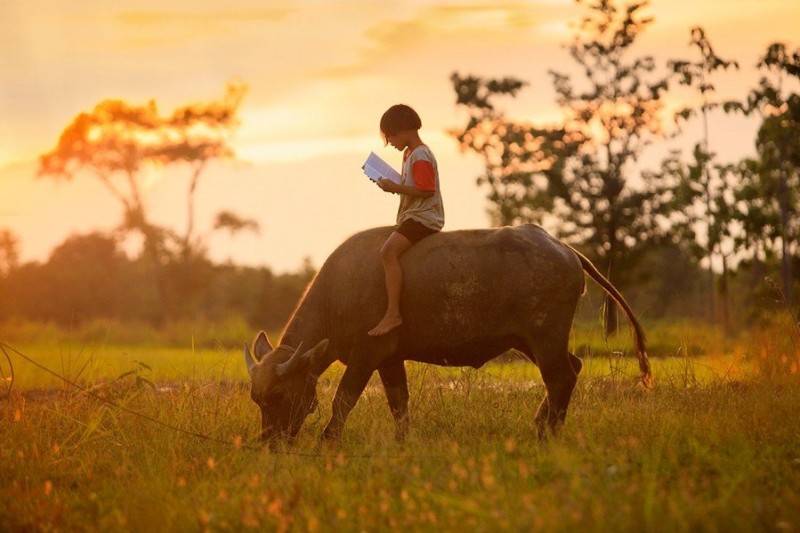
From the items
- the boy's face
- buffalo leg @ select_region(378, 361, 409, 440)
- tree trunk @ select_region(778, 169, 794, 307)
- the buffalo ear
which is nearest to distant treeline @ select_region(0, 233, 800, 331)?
tree trunk @ select_region(778, 169, 794, 307)

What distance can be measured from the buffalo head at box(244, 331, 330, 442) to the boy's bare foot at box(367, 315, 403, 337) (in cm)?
41

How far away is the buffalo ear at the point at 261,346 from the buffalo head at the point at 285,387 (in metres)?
0.20

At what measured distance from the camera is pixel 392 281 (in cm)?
827

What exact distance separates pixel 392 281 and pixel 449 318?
0.54m

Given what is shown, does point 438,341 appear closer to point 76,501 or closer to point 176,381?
point 76,501

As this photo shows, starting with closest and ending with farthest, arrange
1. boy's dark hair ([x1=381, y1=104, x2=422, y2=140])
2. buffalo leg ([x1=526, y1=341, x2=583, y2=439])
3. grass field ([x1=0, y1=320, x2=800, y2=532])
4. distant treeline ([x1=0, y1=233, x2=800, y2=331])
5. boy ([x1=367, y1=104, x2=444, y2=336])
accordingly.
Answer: grass field ([x1=0, y1=320, x2=800, y2=532]), buffalo leg ([x1=526, y1=341, x2=583, y2=439]), boy ([x1=367, y1=104, x2=444, y2=336]), boy's dark hair ([x1=381, y1=104, x2=422, y2=140]), distant treeline ([x1=0, y1=233, x2=800, y2=331])

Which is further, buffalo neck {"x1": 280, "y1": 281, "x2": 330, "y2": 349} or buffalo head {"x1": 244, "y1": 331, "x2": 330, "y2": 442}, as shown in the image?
buffalo neck {"x1": 280, "y1": 281, "x2": 330, "y2": 349}

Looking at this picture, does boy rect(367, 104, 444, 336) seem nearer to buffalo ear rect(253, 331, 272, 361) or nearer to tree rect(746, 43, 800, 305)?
buffalo ear rect(253, 331, 272, 361)

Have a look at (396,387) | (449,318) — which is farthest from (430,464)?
(396,387)

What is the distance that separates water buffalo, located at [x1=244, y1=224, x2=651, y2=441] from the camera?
8219 millimetres

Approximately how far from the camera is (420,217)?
838cm

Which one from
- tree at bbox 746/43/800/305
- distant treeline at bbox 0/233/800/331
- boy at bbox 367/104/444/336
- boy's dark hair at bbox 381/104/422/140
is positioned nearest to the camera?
boy at bbox 367/104/444/336

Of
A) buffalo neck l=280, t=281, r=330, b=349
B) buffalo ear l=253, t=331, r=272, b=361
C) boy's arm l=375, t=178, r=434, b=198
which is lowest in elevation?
buffalo ear l=253, t=331, r=272, b=361

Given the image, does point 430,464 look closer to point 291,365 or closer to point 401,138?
point 291,365
